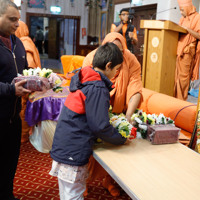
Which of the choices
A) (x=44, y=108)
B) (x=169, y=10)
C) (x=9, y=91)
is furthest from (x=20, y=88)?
(x=169, y=10)

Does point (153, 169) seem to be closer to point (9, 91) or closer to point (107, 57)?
point (107, 57)

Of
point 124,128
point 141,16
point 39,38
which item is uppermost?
point 141,16

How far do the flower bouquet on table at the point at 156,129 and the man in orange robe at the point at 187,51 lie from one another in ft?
9.69

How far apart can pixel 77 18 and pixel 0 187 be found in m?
11.2

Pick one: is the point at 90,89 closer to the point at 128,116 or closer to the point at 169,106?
the point at 128,116

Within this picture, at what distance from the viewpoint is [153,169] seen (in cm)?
135

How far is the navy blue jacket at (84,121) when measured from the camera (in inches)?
56.8

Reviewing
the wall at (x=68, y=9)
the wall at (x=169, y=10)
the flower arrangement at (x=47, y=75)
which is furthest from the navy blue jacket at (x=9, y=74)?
the wall at (x=68, y=9)

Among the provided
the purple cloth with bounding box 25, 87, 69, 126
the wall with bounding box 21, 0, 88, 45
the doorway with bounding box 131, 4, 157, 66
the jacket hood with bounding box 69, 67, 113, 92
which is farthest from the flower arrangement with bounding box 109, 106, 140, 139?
the wall with bounding box 21, 0, 88, 45

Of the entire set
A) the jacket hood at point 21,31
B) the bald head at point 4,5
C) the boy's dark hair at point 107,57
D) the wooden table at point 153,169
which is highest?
the bald head at point 4,5

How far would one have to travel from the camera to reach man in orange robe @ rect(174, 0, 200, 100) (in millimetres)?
4523

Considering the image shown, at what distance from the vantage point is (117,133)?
61.0 inches

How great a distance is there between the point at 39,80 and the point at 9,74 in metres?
0.26

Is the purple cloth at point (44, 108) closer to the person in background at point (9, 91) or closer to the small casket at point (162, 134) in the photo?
the person in background at point (9, 91)
